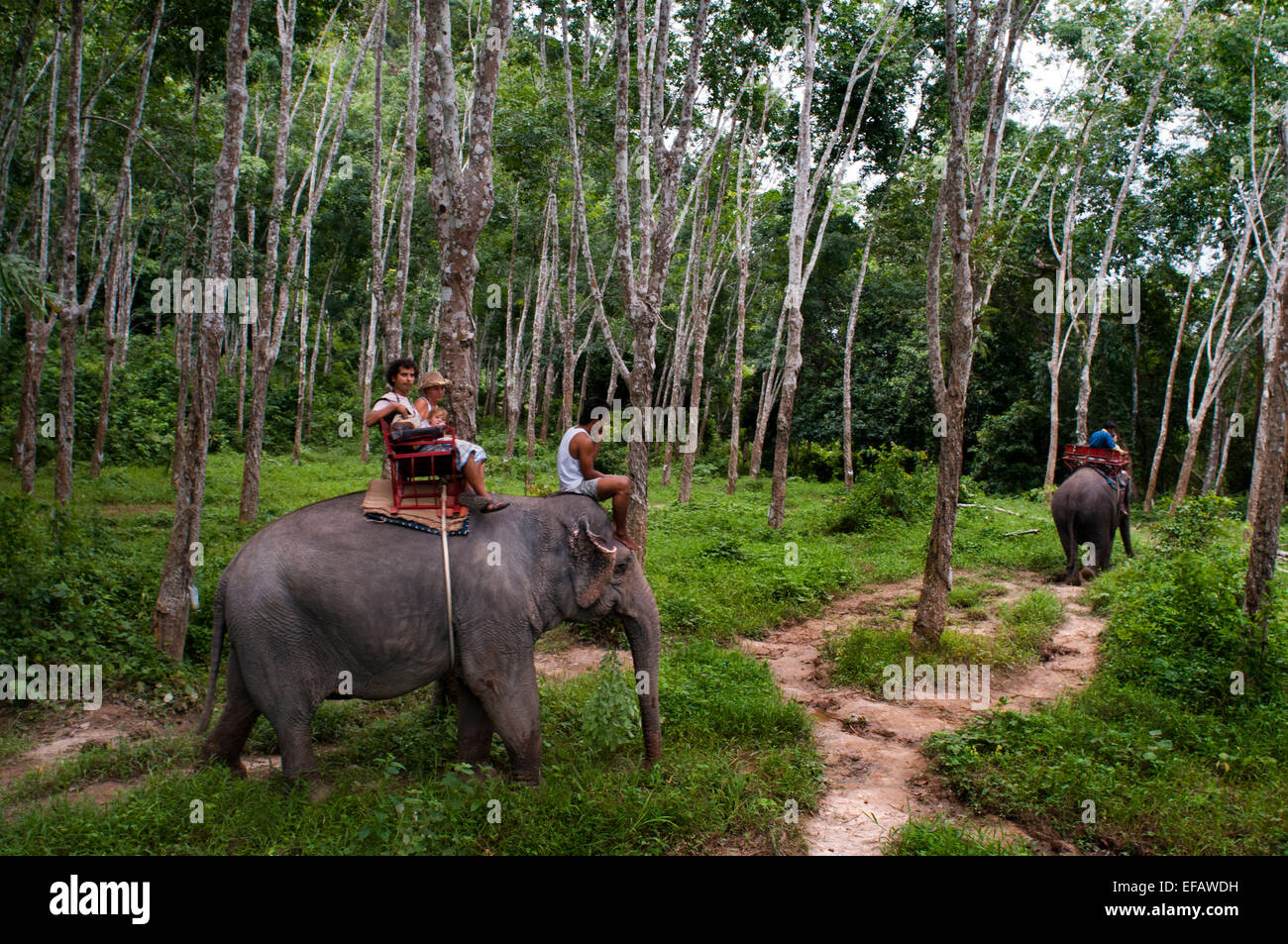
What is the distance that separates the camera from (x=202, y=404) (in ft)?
26.8

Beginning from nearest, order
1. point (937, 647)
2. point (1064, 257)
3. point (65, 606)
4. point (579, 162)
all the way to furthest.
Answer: point (65, 606) → point (937, 647) → point (579, 162) → point (1064, 257)

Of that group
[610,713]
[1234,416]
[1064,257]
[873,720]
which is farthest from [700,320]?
[610,713]

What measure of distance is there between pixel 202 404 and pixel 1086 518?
11480 mm

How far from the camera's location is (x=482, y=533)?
565 centimetres

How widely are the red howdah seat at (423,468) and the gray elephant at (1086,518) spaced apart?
33.3 feet

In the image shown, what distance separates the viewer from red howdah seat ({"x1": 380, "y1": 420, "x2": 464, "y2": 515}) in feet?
17.6

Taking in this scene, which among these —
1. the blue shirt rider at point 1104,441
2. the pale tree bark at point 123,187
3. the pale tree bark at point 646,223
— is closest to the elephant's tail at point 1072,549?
the blue shirt rider at point 1104,441

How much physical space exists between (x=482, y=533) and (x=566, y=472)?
867 mm

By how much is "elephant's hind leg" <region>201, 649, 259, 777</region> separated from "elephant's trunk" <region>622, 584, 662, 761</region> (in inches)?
95.8

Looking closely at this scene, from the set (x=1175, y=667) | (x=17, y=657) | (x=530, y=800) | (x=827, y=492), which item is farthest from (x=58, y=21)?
(x=827, y=492)

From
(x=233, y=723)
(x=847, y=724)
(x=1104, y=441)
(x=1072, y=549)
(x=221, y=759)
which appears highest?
(x=1104, y=441)

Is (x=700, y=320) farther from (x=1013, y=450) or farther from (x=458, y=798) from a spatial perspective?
(x=458, y=798)

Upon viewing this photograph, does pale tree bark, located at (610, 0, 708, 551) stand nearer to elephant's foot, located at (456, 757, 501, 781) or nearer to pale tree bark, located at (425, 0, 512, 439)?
pale tree bark, located at (425, 0, 512, 439)

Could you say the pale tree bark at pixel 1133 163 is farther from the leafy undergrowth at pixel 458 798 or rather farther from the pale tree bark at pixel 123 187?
the pale tree bark at pixel 123 187
